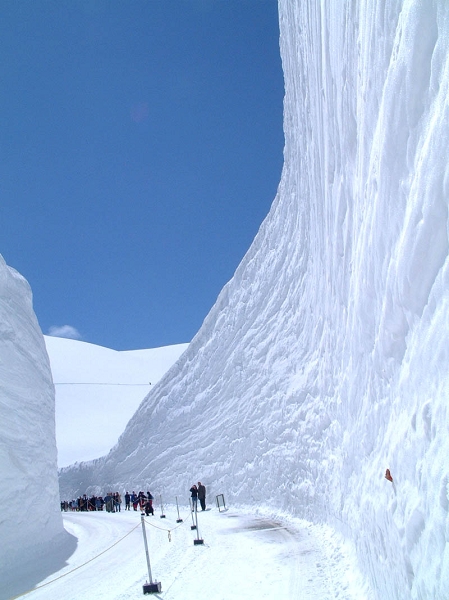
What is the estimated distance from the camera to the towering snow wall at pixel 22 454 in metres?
9.99

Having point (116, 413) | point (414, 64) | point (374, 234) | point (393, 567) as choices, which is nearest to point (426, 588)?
point (393, 567)

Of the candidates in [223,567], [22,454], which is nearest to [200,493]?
[22,454]

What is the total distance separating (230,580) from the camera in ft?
21.6

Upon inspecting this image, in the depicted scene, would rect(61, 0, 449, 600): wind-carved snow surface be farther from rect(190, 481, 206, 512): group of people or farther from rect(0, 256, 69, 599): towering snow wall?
rect(0, 256, 69, 599): towering snow wall

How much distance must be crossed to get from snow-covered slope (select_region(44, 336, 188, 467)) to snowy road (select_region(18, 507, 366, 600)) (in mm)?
28017

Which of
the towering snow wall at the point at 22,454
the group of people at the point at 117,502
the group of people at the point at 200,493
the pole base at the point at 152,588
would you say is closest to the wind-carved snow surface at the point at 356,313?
the group of people at the point at 200,493

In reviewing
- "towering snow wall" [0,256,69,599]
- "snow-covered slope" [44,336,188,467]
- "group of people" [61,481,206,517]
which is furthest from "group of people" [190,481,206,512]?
"snow-covered slope" [44,336,188,467]

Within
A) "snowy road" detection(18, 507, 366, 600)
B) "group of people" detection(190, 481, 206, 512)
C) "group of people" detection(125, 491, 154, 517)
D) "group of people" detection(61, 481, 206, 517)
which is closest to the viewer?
"snowy road" detection(18, 507, 366, 600)

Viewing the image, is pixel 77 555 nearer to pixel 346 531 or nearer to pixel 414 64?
pixel 346 531

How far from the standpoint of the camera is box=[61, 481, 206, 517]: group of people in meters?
16.9

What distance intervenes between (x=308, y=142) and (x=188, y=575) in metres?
9.90

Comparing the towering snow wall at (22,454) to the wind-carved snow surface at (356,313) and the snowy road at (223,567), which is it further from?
the wind-carved snow surface at (356,313)

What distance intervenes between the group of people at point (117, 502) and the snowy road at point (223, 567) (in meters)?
4.39

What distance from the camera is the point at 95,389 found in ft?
189
